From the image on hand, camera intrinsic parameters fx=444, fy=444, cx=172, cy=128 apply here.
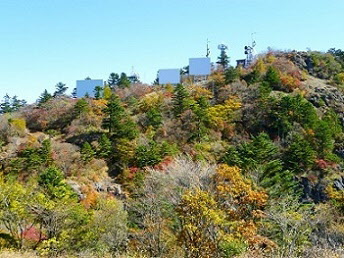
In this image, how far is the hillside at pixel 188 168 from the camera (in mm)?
18250

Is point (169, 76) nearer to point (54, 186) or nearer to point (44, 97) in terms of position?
point (44, 97)

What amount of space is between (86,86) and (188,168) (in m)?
33.0

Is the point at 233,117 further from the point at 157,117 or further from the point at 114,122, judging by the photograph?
the point at 114,122

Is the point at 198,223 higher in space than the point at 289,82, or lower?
lower

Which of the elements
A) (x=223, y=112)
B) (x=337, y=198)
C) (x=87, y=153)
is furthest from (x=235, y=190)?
(x=223, y=112)

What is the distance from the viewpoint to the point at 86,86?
169 ft

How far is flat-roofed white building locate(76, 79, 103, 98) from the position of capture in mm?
50844

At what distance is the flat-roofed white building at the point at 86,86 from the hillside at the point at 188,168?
3520mm

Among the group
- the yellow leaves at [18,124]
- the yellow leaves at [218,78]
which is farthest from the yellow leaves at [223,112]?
the yellow leaves at [18,124]

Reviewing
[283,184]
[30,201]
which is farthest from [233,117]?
[30,201]

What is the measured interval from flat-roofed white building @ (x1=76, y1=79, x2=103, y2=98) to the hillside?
352cm

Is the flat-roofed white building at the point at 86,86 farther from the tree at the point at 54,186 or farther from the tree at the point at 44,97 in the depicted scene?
the tree at the point at 54,186

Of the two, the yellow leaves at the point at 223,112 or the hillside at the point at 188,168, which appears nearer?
the hillside at the point at 188,168

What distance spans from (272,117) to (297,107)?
259cm
